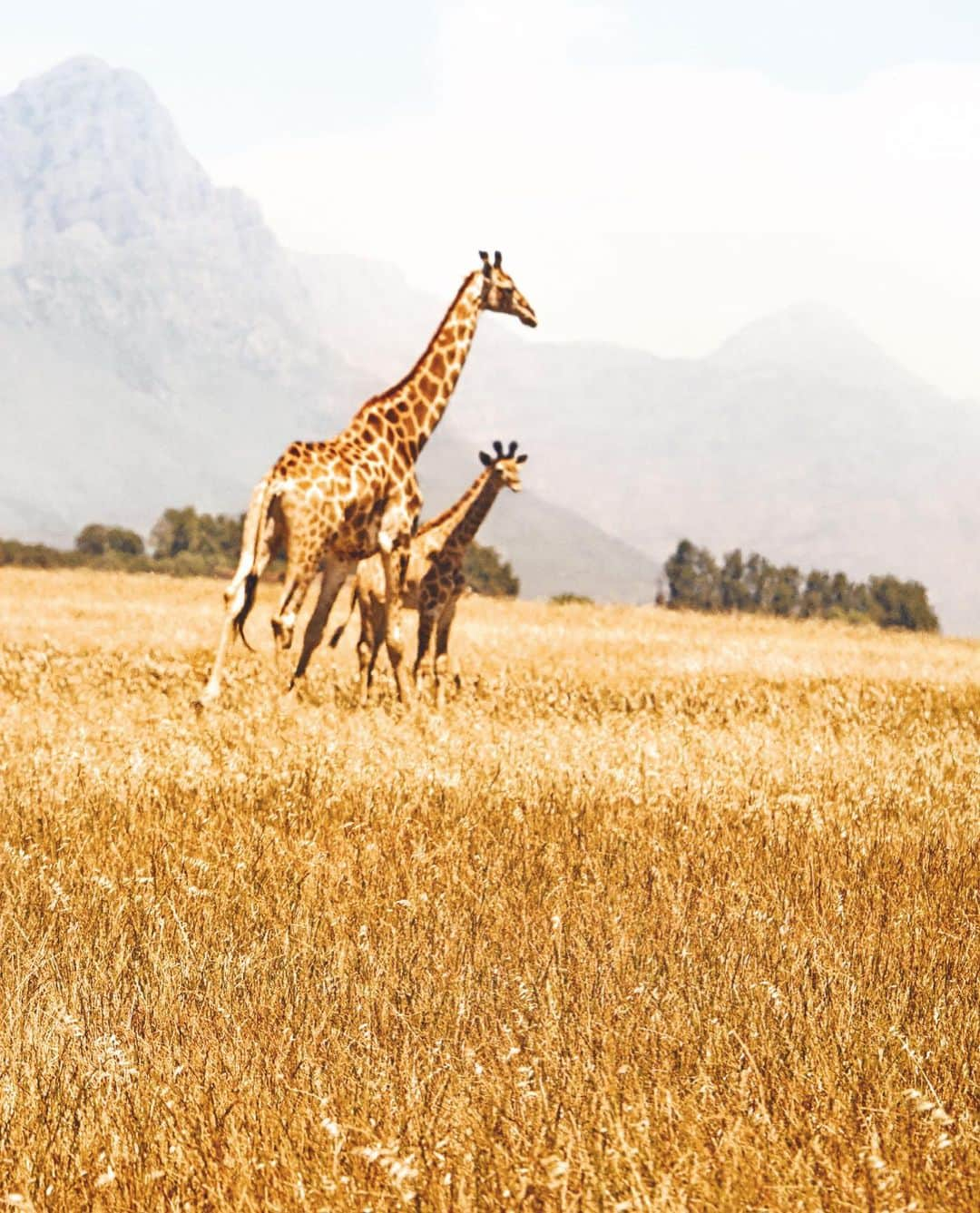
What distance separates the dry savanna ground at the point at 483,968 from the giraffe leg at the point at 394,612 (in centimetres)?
217

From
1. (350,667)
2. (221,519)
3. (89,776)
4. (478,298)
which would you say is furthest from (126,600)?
(221,519)

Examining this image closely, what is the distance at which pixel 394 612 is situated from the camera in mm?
13445

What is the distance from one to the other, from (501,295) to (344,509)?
337 centimetres

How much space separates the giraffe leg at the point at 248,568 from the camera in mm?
12742

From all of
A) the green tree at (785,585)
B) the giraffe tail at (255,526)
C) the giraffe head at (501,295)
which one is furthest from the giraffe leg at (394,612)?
the green tree at (785,585)

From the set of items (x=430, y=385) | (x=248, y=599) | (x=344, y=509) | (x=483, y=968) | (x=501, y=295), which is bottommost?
(x=483, y=968)

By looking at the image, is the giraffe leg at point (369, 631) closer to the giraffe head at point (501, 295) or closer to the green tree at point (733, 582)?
the giraffe head at point (501, 295)

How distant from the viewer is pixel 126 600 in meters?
30.4

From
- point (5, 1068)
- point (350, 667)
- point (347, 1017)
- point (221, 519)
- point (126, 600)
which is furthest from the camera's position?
point (221, 519)

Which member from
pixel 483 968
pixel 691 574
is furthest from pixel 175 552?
pixel 483 968

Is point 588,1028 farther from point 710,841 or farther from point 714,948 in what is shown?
point 710,841

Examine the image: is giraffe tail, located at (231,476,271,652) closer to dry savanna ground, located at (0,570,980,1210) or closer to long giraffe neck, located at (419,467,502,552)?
dry savanna ground, located at (0,570,980,1210)

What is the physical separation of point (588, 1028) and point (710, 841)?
3.17 meters

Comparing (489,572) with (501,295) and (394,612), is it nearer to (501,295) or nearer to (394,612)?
(501,295)
